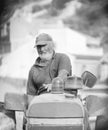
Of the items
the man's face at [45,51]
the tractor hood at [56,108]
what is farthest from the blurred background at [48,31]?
the tractor hood at [56,108]

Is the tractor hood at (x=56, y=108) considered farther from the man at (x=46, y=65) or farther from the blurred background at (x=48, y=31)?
the blurred background at (x=48, y=31)

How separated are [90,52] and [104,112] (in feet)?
3.45

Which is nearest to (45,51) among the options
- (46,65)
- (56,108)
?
(46,65)

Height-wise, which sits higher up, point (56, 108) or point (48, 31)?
point (48, 31)

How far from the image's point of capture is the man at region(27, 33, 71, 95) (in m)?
2.04

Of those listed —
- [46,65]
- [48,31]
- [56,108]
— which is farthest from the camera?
[48,31]

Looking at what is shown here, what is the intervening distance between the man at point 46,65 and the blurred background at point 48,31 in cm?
59

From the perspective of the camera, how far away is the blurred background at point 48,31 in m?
2.77

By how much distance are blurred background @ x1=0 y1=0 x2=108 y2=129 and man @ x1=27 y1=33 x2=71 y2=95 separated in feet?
1.94

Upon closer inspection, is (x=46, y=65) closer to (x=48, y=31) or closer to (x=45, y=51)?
(x=45, y=51)

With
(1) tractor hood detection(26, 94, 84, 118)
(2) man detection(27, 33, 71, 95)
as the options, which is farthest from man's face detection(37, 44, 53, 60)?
(1) tractor hood detection(26, 94, 84, 118)

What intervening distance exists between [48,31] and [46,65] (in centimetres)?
85

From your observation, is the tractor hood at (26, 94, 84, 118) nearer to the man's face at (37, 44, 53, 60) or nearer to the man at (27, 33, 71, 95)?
the man at (27, 33, 71, 95)

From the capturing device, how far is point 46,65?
6.85 feet
